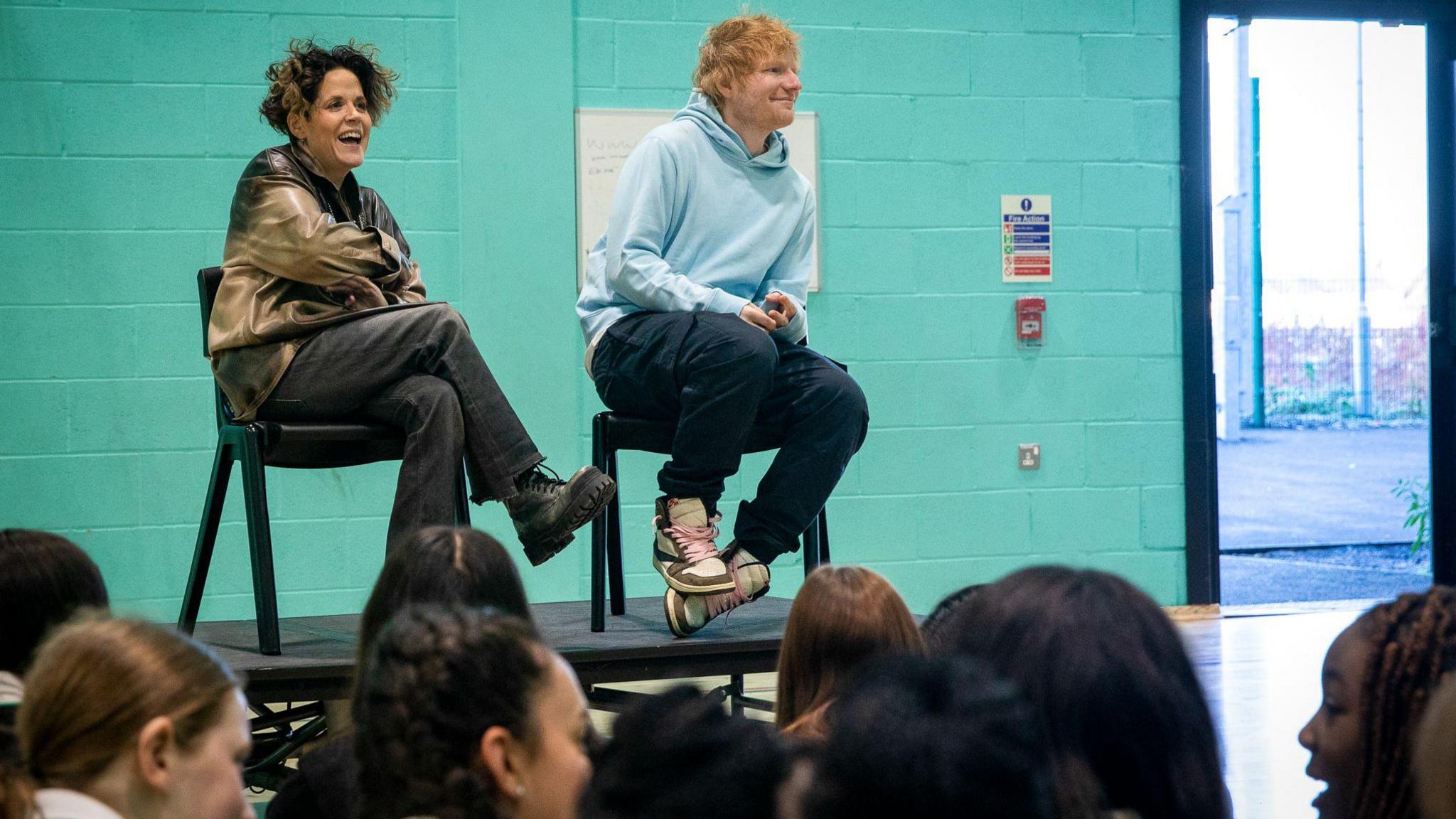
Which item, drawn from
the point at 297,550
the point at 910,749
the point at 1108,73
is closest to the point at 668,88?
the point at 1108,73

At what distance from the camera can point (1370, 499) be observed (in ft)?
24.8

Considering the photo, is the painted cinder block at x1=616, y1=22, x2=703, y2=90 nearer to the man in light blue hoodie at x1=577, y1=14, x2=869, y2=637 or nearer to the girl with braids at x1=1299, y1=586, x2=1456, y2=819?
the man in light blue hoodie at x1=577, y1=14, x2=869, y2=637

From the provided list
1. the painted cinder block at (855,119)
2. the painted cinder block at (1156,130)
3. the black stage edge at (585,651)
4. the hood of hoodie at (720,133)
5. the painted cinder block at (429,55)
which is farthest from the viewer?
the painted cinder block at (1156,130)

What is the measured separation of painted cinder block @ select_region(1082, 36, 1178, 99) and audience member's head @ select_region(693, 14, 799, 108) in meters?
1.97

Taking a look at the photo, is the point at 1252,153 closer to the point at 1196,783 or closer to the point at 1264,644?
the point at 1264,644

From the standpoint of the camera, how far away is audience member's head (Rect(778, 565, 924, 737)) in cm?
148

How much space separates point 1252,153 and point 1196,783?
4321 mm

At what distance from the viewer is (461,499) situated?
2438 mm

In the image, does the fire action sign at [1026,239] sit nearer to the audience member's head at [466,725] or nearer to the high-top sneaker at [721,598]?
the high-top sneaker at [721,598]

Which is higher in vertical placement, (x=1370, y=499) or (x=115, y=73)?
(x=115, y=73)

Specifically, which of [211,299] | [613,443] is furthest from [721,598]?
[211,299]

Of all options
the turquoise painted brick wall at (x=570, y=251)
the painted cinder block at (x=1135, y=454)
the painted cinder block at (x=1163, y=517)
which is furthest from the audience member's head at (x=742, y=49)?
the painted cinder block at (x=1163, y=517)

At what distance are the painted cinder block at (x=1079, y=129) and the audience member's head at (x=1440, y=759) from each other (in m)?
3.68

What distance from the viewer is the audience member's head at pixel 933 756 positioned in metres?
0.72
